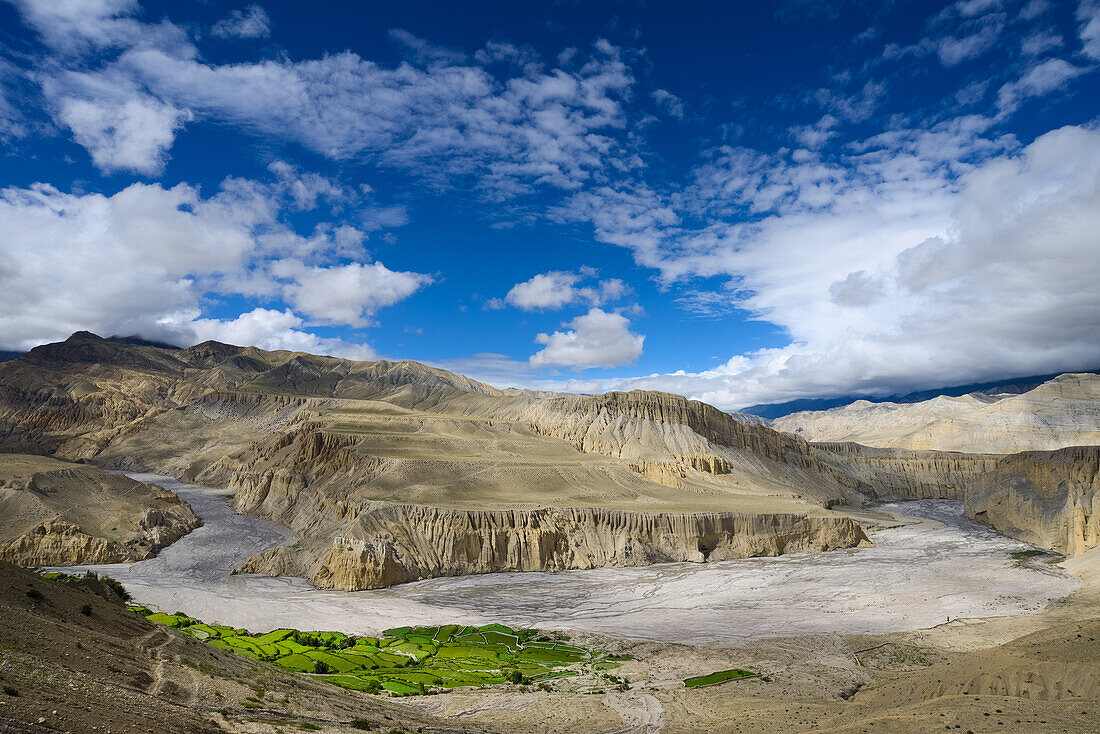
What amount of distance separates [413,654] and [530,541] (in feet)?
87.8

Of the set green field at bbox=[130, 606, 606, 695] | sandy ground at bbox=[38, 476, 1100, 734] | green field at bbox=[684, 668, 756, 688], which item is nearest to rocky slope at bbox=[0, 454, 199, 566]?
sandy ground at bbox=[38, 476, 1100, 734]

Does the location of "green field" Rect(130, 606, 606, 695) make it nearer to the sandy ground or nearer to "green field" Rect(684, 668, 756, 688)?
the sandy ground

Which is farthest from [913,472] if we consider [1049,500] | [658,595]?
[658,595]

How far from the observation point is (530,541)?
57344mm

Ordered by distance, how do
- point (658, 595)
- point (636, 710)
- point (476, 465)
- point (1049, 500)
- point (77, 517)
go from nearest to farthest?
point (636, 710) < point (658, 595) < point (77, 517) < point (1049, 500) < point (476, 465)

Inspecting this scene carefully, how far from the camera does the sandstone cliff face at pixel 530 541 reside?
5003 centimetres

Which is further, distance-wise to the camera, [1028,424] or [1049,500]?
[1028,424]

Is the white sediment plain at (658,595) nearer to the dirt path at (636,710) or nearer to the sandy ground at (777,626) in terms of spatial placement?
the sandy ground at (777,626)

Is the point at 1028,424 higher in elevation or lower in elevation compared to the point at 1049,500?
higher

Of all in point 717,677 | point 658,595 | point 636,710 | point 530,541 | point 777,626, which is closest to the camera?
point 636,710

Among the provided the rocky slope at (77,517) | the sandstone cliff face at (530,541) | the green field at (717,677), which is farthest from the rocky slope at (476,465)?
the green field at (717,677)

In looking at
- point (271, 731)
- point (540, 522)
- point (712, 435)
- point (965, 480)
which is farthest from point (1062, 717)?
point (965, 480)

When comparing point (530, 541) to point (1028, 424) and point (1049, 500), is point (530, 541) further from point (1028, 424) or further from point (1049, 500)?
point (1028, 424)

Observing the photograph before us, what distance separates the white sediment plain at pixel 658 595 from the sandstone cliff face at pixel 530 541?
67.6 inches
